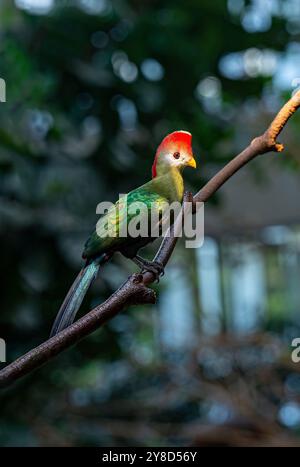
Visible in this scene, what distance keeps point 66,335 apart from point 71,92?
107 centimetres

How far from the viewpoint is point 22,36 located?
4.79 ft

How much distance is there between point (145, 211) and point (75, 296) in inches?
2.3

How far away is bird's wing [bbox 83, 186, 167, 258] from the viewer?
0.37 m

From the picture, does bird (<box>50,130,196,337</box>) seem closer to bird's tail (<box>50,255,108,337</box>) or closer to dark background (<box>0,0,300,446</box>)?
bird's tail (<box>50,255,108,337</box>)

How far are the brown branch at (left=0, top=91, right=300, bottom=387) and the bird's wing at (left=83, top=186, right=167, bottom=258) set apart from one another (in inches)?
1.2

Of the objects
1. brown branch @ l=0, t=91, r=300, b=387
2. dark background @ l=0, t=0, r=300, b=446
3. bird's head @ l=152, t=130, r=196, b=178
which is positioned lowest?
brown branch @ l=0, t=91, r=300, b=387

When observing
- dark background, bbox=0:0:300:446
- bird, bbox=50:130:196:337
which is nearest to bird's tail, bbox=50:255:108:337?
bird, bbox=50:130:196:337

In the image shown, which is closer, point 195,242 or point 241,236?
point 195,242

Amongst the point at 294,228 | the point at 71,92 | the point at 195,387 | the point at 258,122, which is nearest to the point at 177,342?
the point at 195,387

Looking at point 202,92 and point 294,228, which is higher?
point 294,228

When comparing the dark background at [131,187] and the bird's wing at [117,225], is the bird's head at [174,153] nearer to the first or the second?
the bird's wing at [117,225]

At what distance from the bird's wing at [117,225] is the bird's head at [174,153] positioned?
15mm

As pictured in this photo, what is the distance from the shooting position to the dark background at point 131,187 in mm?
1240

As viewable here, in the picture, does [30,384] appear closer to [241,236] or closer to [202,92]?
[202,92]
